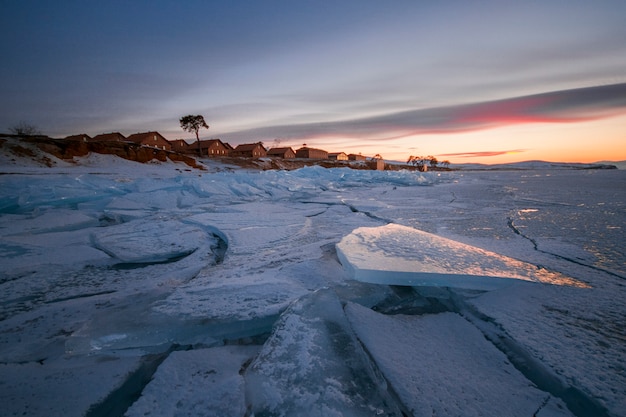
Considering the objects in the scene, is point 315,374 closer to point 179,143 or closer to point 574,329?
point 574,329

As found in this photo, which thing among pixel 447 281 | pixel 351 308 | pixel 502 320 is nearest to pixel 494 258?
pixel 447 281


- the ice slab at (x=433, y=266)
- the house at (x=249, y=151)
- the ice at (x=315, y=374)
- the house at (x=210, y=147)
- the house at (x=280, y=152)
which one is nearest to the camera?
the ice at (x=315, y=374)

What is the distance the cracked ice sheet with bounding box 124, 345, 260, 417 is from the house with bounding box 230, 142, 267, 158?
41684 mm

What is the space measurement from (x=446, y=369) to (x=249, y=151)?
42.5 m

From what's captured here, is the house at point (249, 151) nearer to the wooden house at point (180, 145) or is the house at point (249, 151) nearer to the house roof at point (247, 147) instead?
the house roof at point (247, 147)

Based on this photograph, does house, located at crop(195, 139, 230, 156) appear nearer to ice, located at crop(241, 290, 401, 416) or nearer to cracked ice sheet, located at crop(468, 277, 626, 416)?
ice, located at crop(241, 290, 401, 416)

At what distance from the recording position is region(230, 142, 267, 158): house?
1622 inches

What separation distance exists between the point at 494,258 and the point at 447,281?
67 cm

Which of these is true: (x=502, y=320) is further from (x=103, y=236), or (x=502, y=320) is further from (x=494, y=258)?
(x=103, y=236)

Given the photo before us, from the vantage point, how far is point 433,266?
1.70 metres

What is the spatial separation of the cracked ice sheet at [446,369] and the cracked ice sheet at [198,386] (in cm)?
55

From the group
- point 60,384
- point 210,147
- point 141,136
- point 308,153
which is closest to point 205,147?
point 210,147

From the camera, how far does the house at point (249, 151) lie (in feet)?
135

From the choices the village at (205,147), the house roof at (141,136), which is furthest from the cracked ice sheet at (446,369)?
the house roof at (141,136)
